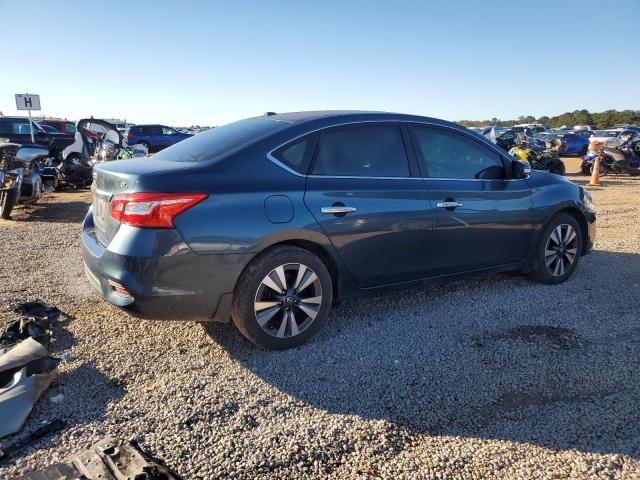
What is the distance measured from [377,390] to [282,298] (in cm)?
92

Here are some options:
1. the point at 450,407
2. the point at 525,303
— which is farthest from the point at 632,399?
the point at 525,303

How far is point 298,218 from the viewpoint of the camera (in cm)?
353

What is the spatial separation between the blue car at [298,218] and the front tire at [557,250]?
22cm

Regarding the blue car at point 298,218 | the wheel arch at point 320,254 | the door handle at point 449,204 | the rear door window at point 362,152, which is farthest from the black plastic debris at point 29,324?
the door handle at point 449,204

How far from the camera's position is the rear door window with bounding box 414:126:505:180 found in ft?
14.2

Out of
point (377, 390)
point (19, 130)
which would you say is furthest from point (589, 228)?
point (19, 130)

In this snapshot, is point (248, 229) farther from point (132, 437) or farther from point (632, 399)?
point (632, 399)

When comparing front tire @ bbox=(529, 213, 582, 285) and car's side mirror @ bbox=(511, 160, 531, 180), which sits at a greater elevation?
car's side mirror @ bbox=(511, 160, 531, 180)

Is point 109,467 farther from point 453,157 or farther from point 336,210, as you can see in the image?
point 453,157

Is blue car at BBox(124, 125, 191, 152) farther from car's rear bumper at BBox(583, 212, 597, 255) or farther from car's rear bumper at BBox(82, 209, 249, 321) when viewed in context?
car's rear bumper at BBox(82, 209, 249, 321)

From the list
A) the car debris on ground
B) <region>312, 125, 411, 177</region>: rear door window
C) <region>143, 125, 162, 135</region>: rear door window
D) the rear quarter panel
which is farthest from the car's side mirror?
<region>143, 125, 162, 135</region>: rear door window

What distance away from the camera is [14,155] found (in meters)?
8.87

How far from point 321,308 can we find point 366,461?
4.49 feet

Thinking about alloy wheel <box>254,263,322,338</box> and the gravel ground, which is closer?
the gravel ground
